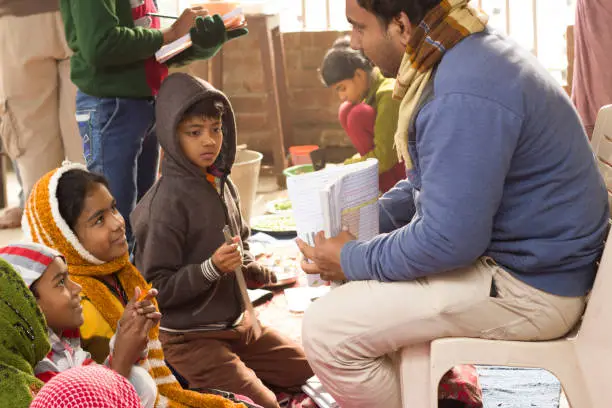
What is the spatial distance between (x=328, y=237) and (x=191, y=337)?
2.40ft

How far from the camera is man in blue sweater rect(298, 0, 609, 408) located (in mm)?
1823

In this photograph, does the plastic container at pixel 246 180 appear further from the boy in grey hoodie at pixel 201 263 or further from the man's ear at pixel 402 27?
the man's ear at pixel 402 27

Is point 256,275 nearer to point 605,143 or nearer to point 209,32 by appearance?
point 209,32

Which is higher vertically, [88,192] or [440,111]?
[440,111]

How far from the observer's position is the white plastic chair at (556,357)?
185 cm

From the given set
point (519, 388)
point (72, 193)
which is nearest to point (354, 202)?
point (72, 193)

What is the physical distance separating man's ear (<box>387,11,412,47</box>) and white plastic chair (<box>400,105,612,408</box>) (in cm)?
67

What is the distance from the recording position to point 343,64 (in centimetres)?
414

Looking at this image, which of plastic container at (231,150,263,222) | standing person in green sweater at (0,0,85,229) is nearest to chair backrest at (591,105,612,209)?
plastic container at (231,150,263,222)

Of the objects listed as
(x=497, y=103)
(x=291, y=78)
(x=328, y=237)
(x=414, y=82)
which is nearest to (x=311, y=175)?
(x=328, y=237)

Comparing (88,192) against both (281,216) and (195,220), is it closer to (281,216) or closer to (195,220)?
(195,220)

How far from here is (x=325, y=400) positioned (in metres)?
2.58

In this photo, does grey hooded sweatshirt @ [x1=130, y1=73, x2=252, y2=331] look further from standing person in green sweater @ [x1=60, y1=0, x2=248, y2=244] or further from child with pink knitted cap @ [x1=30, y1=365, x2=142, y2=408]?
child with pink knitted cap @ [x1=30, y1=365, x2=142, y2=408]

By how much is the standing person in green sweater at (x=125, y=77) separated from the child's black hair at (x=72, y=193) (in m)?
0.88
